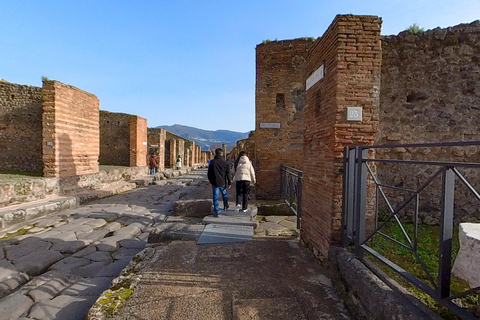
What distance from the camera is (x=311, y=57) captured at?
3918 millimetres

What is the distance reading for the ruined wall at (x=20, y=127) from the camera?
991 cm

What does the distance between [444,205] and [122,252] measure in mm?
4409

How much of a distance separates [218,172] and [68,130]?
628 centimetres

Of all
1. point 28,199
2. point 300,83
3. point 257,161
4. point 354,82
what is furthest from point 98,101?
point 354,82

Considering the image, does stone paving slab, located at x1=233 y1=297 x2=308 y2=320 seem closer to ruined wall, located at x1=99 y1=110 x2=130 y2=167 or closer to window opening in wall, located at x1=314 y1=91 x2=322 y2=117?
window opening in wall, located at x1=314 y1=91 x2=322 y2=117

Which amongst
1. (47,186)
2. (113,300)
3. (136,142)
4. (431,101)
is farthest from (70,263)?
(136,142)

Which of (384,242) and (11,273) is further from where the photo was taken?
(384,242)

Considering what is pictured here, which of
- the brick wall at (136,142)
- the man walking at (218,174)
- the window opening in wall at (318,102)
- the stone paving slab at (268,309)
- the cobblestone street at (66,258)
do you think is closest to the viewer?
the stone paving slab at (268,309)

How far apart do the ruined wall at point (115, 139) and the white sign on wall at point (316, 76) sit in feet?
47.6

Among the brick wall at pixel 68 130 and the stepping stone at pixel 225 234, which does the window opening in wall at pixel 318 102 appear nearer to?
the stepping stone at pixel 225 234

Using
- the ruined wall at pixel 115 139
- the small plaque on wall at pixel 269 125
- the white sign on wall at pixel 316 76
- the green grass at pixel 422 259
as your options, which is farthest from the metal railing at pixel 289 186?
the ruined wall at pixel 115 139

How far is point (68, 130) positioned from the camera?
28.9ft

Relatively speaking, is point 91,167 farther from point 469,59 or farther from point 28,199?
point 469,59

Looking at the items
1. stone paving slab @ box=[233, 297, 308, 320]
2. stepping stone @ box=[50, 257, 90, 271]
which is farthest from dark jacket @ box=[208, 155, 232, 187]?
stone paving slab @ box=[233, 297, 308, 320]
